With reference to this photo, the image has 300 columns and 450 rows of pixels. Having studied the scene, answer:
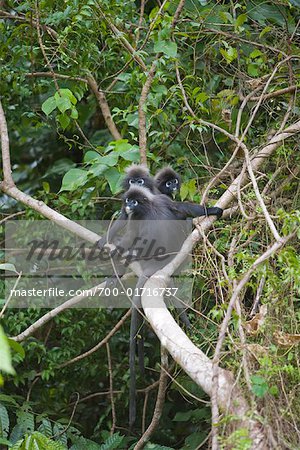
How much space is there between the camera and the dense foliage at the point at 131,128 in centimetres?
396

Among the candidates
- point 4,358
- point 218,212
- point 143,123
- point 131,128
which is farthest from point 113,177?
point 4,358

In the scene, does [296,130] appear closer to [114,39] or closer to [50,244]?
[114,39]

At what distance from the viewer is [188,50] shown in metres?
4.82

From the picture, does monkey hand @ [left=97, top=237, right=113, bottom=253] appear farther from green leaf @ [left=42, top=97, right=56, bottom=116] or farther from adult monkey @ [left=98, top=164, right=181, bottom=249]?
green leaf @ [left=42, top=97, right=56, bottom=116]

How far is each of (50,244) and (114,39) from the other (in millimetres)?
1487

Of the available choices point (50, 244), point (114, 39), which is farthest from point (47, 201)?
point (114, 39)

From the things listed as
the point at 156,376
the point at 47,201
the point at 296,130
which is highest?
the point at 296,130

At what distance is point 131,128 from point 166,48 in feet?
3.39

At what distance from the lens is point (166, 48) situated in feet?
13.0

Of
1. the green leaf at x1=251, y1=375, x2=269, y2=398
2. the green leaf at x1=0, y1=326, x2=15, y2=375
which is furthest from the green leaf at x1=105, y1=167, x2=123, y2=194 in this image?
the green leaf at x1=0, y1=326, x2=15, y2=375

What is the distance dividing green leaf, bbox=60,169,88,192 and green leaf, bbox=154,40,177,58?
31.4 inches

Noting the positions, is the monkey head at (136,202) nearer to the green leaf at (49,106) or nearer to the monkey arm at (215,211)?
the monkey arm at (215,211)

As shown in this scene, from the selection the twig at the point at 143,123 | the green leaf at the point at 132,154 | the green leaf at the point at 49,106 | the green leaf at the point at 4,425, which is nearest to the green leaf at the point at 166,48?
the twig at the point at 143,123

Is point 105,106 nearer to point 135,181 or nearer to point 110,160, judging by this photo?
point 135,181
